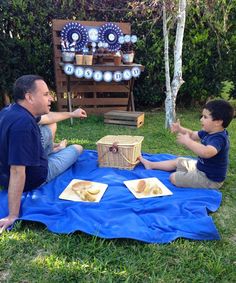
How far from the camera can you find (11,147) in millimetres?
2801

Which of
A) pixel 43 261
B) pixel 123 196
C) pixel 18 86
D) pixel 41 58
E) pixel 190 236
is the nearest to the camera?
pixel 43 261

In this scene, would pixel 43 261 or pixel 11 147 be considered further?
pixel 11 147

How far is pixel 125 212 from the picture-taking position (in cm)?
310

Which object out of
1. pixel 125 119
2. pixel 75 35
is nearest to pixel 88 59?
pixel 75 35

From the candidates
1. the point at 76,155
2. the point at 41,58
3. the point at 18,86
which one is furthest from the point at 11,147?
the point at 41,58

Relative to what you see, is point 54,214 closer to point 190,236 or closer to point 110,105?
point 190,236

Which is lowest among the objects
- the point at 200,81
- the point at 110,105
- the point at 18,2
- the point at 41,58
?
the point at 110,105

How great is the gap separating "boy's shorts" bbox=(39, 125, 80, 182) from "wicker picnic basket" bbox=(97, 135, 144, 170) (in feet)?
1.21

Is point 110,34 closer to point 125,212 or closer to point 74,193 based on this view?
point 74,193

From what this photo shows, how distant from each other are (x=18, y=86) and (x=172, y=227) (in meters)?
1.83

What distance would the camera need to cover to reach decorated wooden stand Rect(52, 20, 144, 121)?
6.18 m

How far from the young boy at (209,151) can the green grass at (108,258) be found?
0.63 m

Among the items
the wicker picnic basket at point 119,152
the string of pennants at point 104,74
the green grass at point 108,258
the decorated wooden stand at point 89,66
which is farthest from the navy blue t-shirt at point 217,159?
the decorated wooden stand at point 89,66

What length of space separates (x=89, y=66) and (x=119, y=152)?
260cm
